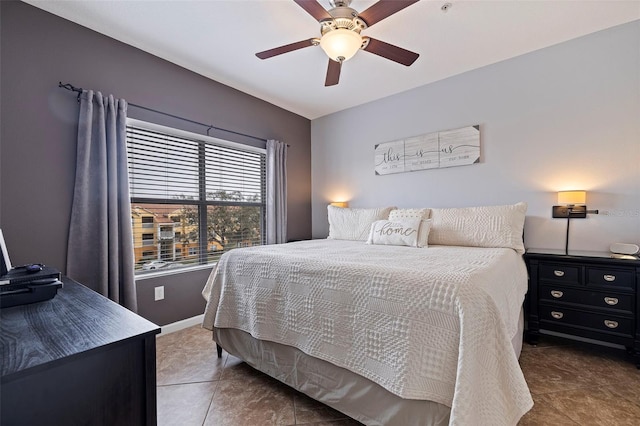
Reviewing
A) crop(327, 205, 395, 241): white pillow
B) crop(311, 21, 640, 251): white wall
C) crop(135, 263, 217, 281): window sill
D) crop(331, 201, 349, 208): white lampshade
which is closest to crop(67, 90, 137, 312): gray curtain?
crop(135, 263, 217, 281): window sill

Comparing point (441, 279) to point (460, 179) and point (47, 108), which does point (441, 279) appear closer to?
point (460, 179)

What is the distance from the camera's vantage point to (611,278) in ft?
6.62

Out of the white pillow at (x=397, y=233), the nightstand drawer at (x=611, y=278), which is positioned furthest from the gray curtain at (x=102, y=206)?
the nightstand drawer at (x=611, y=278)

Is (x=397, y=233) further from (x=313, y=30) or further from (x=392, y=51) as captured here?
(x=313, y=30)

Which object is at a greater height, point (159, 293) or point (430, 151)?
point (430, 151)

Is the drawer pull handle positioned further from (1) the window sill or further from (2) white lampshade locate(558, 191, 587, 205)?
(1) the window sill

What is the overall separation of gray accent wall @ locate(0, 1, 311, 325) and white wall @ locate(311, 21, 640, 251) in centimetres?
268

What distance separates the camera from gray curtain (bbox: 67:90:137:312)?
2.12 metres

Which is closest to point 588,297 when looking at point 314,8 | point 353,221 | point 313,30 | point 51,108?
point 353,221

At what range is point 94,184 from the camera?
7.23ft

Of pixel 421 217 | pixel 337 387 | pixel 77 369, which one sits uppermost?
pixel 421 217

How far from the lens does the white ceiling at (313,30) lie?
2018mm

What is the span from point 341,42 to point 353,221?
1.87m

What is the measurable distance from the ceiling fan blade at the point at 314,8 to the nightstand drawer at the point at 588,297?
103 inches
